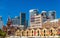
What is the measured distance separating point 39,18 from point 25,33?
41012 millimetres

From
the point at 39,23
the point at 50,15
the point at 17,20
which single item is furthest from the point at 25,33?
the point at 17,20

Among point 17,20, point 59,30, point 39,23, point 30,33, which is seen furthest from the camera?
point 17,20

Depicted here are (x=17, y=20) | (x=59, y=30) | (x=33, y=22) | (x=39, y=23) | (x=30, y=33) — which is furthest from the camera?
(x=17, y=20)

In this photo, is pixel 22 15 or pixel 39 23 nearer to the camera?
pixel 39 23

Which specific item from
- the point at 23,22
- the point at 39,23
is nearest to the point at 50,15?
the point at 23,22

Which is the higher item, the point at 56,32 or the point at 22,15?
the point at 22,15

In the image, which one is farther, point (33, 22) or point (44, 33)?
point (33, 22)

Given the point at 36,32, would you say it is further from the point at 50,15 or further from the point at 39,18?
the point at 50,15

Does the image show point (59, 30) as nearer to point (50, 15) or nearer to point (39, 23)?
point (39, 23)

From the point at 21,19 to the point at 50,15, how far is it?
1185 centimetres

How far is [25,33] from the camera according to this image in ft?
37.2

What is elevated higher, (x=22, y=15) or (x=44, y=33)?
(x=22, y=15)

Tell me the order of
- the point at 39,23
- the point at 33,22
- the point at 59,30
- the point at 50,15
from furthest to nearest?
the point at 50,15
the point at 33,22
the point at 39,23
the point at 59,30

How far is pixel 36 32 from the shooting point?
37.0 ft
